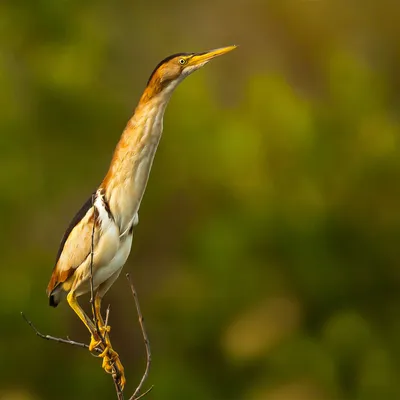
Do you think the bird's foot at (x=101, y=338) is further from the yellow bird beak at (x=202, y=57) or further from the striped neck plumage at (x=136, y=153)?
the yellow bird beak at (x=202, y=57)

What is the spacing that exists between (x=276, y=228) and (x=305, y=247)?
19 centimetres

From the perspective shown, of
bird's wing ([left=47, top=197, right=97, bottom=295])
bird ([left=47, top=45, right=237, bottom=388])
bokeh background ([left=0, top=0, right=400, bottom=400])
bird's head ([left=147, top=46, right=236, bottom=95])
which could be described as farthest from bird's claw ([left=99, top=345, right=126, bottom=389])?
bokeh background ([left=0, top=0, right=400, bottom=400])

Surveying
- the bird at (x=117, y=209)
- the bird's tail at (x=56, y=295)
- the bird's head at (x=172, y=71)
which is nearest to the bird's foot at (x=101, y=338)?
the bird at (x=117, y=209)

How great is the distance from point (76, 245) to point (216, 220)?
2.87m

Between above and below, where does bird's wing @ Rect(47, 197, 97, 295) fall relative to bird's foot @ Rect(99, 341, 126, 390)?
above

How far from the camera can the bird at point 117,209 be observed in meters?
1.19

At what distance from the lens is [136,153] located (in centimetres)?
119

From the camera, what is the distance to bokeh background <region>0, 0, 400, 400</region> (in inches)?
155

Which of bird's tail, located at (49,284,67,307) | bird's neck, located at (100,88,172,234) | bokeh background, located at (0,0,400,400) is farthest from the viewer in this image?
bokeh background, located at (0,0,400,400)

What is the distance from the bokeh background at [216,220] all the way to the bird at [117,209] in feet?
8.31

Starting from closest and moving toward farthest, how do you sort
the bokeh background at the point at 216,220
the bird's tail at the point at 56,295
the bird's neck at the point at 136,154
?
the bird's neck at the point at 136,154, the bird's tail at the point at 56,295, the bokeh background at the point at 216,220

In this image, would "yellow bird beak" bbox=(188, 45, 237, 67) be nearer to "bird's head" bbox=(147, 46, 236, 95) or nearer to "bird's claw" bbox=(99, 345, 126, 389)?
"bird's head" bbox=(147, 46, 236, 95)

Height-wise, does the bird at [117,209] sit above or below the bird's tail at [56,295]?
above

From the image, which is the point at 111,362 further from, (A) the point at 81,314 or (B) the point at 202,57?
(B) the point at 202,57
